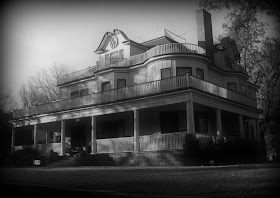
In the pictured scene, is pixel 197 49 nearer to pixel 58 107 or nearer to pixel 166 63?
pixel 166 63

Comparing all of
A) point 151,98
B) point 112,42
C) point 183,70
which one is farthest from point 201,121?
point 112,42

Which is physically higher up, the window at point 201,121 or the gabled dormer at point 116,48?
the gabled dormer at point 116,48

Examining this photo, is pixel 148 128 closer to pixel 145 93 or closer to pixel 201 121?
pixel 145 93

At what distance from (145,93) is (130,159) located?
14.7 ft

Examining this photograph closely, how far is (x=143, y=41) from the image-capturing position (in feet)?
101

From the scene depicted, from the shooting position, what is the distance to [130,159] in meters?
20.1

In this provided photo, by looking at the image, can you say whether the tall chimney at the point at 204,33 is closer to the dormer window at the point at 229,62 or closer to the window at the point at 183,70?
the dormer window at the point at 229,62

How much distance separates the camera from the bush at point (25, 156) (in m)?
24.3

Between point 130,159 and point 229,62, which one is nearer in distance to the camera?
point 130,159

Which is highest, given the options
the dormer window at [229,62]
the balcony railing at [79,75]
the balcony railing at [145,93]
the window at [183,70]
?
the dormer window at [229,62]

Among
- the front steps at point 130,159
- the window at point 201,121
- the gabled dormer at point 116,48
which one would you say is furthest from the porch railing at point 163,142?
the gabled dormer at point 116,48

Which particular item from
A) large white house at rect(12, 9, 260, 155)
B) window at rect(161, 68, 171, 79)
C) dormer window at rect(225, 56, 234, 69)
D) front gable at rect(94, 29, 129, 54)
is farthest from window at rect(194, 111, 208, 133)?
front gable at rect(94, 29, 129, 54)

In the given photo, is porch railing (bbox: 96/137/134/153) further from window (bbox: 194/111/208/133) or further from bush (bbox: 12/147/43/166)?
window (bbox: 194/111/208/133)

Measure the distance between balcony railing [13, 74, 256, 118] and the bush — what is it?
3959 millimetres
